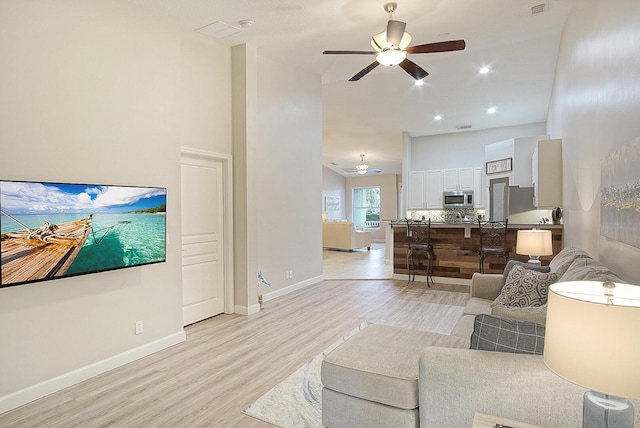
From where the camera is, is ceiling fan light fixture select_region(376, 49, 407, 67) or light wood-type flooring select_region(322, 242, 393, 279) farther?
light wood-type flooring select_region(322, 242, 393, 279)

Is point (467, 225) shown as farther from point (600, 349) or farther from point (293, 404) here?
point (600, 349)

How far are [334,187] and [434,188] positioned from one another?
5.91 metres

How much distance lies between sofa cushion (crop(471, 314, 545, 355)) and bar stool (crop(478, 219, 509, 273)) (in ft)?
14.7

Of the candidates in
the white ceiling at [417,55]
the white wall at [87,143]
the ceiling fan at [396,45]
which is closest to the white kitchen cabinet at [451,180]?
the white ceiling at [417,55]

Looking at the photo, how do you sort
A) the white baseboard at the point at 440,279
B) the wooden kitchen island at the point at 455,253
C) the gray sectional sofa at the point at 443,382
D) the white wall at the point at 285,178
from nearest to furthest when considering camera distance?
the gray sectional sofa at the point at 443,382
the white wall at the point at 285,178
the wooden kitchen island at the point at 455,253
the white baseboard at the point at 440,279

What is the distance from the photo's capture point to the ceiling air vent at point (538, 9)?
12.8ft

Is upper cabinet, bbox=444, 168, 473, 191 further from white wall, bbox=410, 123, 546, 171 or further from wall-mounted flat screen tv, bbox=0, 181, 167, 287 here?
wall-mounted flat screen tv, bbox=0, 181, 167, 287

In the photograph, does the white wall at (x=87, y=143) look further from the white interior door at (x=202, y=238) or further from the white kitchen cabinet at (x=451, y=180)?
the white kitchen cabinet at (x=451, y=180)

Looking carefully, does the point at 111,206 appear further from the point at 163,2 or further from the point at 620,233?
the point at 620,233

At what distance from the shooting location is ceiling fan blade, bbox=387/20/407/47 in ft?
11.2

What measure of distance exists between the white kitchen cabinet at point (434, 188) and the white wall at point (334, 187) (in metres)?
5.36

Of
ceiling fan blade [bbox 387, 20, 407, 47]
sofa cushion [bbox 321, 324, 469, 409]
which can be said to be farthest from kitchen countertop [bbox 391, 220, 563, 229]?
sofa cushion [bbox 321, 324, 469, 409]

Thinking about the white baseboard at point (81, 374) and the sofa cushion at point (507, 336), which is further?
the white baseboard at point (81, 374)

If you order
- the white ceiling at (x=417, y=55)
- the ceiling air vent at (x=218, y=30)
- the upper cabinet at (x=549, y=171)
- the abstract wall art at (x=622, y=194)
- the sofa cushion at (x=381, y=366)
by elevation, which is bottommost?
the sofa cushion at (x=381, y=366)
